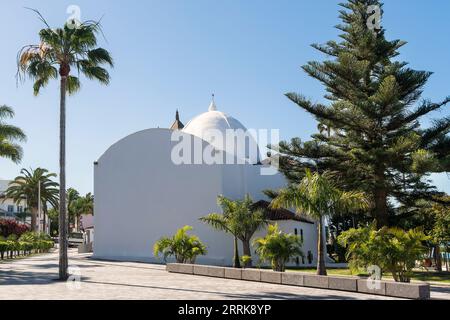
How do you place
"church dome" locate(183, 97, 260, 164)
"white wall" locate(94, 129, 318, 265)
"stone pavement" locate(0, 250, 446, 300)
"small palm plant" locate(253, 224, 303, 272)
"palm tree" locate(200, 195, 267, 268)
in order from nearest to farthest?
"stone pavement" locate(0, 250, 446, 300) → "small palm plant" locate(253, 224, 303, 272) → "palm tree" locate(200, 195, 267, 268) → "white wall" locate(94, 129, 318, 265) → "church dome" locate(183, 97, 260, 164)

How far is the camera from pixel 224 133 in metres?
33.0

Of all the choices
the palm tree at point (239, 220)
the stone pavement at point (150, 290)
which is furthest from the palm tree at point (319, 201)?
the palm tree at point (239, 220)

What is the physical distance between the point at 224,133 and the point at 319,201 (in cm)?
1750

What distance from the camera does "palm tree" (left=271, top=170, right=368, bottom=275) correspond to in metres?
16.0

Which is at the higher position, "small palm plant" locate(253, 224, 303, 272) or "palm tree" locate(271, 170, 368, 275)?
"palm tree" locate(271, 170, 368, 275)

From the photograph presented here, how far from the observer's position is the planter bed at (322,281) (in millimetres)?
12086

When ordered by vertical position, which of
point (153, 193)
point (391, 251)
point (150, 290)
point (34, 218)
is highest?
point (153, 193)

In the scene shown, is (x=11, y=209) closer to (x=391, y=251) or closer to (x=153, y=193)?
(x=153, y=193)

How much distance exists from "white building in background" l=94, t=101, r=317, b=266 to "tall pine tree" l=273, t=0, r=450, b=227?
459 cm

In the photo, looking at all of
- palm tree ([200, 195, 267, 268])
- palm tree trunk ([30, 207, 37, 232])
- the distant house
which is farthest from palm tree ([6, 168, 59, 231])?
palm tree ([200, 195, 267, 268])

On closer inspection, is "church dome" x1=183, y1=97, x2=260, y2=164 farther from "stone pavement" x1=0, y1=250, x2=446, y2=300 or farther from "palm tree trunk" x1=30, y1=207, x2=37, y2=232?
"palm tree trunk" x1=30, y1=207, x2=37, y2=232

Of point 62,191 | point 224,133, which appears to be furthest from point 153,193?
point 62,191
